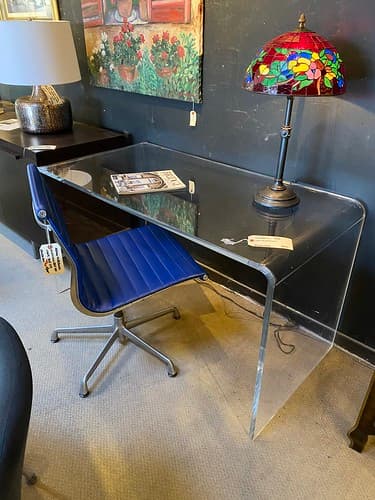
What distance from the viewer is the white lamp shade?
71.1 inches

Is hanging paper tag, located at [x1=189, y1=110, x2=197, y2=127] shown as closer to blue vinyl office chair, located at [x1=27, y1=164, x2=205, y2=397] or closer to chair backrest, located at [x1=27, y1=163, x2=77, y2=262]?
blue vinyl office chair, located at [x1=27, y1=164, x2=205, y2=397]

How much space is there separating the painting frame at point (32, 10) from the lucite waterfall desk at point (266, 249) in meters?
1.05

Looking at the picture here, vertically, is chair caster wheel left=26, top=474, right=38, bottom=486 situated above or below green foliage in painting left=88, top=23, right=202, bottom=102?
below

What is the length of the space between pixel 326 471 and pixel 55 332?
1219mm

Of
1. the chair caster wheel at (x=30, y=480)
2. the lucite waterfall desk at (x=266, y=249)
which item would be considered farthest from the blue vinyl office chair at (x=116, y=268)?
the chair caster wheel at (x=30, y=480)

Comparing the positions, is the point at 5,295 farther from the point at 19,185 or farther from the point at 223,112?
the point at 223,112

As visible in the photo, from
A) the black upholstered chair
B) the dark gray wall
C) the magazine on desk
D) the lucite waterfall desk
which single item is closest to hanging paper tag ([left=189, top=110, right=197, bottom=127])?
the dark gray wall

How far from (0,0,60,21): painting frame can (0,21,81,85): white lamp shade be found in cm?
54

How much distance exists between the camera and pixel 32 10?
2.47 metres

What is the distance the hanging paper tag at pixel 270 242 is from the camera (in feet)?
3.82

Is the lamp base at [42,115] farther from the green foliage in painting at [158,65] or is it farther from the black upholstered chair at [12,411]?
the black upholstered chair at [12,411]

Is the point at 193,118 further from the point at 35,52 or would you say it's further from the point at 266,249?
the point at 266,249

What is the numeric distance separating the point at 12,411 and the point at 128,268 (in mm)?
869

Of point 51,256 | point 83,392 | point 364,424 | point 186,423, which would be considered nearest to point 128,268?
point 51,256
